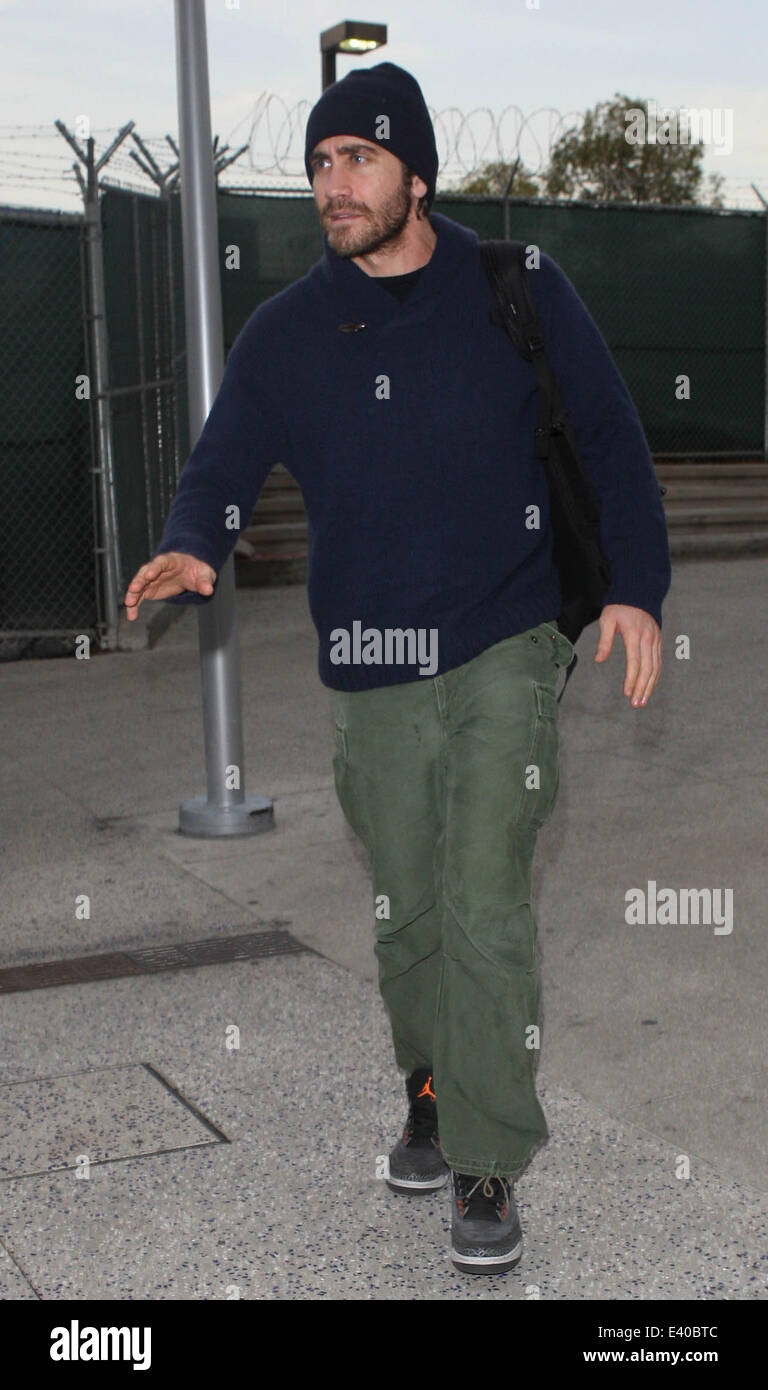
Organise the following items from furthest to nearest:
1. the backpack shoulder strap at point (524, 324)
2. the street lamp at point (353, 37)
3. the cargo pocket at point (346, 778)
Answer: the street lamp at point (353, 37) < the cargo pocket at point (346, 778) < the backpack shoulder strap at point (524, 324)

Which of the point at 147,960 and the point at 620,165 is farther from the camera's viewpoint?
the point at 620,165

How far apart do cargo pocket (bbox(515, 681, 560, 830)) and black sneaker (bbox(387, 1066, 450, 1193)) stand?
26.6 inches

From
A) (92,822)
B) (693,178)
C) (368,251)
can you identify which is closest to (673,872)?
(92,822)

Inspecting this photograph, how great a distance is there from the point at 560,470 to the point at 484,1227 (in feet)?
4.83

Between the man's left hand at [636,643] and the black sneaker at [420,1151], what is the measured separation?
0.96 metres

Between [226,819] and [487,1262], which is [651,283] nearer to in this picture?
[226,819]

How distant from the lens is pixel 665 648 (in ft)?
32.9

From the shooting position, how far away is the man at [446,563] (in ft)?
10.4

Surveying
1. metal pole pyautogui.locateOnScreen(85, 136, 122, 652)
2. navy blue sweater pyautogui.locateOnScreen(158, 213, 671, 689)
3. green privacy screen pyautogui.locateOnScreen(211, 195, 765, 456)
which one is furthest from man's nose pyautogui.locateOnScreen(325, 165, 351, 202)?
green privacy screen pyautogui.locateOnScreen(211, 195, 765, 456)

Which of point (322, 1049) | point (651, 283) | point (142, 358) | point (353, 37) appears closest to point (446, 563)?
point (322, 1049)

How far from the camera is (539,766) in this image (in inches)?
126

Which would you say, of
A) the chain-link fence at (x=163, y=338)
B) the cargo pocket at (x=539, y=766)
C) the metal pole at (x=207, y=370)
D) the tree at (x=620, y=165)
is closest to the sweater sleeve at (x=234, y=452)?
the cargo pocket at (x=539, y=766)

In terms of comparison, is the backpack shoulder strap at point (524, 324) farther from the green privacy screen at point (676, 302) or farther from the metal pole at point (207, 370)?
the green privacy screen at point (676, 302)
